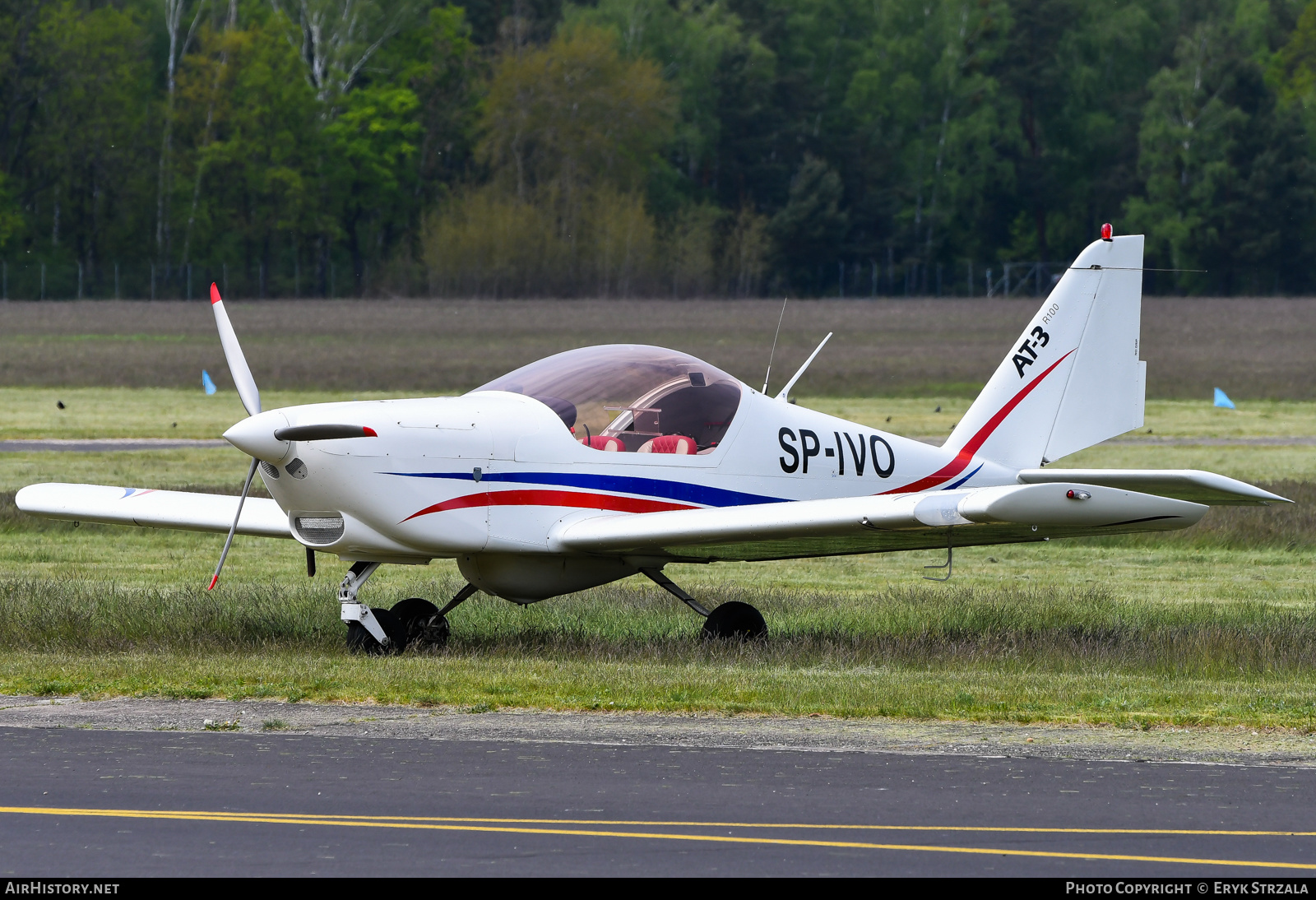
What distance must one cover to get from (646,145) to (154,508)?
8149 cm

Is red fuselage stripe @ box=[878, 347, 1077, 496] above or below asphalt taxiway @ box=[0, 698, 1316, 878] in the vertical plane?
above

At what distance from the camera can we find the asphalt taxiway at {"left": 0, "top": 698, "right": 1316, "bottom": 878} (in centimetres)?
608

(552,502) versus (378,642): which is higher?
(552,502)

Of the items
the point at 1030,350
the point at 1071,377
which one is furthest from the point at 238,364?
the point at 1071,377

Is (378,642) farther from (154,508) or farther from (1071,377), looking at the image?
(1071,377)

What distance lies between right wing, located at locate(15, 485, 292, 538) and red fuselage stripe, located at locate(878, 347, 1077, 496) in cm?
432

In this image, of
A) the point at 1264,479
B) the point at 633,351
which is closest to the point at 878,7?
the point at 1264,479

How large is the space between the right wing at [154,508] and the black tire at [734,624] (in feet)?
9.22

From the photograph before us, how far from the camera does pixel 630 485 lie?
37.4ft

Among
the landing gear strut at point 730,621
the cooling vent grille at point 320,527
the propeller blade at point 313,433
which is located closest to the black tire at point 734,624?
the landing gear strut at point 730,621

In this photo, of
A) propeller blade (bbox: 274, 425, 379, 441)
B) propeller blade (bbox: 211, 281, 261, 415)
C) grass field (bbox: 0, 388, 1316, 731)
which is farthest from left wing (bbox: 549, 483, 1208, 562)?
propeller blade (bbox: 211, 281, 261, 415)

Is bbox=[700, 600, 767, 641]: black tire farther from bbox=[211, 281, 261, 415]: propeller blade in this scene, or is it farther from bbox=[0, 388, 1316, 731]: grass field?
bbox=[211, 281, 261, 415]: propeller blade

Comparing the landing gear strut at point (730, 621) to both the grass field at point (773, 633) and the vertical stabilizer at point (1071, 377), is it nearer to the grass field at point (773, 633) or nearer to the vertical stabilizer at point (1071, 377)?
the grass field at point (773, 633)

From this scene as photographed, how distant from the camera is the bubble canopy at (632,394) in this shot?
11367 millimetres
